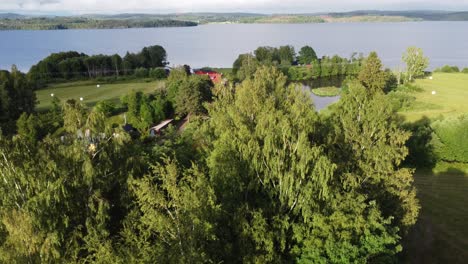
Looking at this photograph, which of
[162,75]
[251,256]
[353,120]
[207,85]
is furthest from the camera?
[162,75]

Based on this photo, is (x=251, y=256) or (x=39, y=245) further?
(x=251, y=256)

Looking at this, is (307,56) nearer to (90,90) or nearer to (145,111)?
(90,90)

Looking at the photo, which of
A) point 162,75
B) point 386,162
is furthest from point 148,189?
point 162,75

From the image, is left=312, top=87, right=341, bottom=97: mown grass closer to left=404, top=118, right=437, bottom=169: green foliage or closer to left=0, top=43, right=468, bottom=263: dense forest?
left=404, top=118, right=437, bottom=169: green foliage

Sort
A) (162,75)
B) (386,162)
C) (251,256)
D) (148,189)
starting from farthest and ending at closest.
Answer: (162,75) < (386,162) < (251,256) < (148,189)

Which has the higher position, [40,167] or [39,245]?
[40,167]

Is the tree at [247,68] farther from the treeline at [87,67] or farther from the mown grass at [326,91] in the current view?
the treeline at [87,67]

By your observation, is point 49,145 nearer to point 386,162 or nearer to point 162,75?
point 386,162
